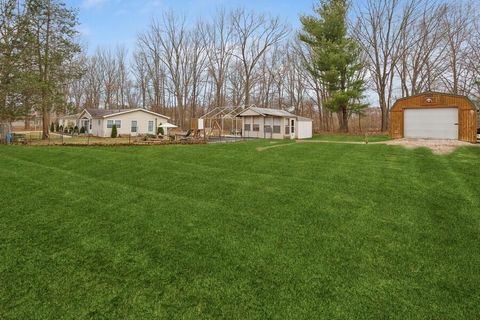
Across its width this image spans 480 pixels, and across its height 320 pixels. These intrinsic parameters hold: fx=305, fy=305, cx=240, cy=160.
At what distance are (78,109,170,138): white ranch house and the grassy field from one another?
58.9ft

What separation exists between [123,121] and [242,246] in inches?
924

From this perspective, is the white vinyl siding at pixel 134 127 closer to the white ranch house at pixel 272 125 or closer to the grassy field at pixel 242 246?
the white ranch house at pixel 272 125

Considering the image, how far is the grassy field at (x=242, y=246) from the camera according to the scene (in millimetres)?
2832

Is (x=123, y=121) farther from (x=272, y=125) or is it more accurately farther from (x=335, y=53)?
(x=335, y=53)

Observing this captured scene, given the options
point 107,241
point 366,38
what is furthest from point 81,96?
point 107,241

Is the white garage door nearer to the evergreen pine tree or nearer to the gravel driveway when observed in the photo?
the gravel driveway

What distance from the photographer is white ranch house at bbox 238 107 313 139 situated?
21562 millimetres

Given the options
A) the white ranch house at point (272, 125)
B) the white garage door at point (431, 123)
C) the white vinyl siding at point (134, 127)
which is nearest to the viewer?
the white garage door at point (431, 123)

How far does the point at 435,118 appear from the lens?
52.6 ft

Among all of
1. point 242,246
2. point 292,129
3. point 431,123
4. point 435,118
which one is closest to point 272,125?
point 292,129

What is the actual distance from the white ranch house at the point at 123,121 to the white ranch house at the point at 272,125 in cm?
833

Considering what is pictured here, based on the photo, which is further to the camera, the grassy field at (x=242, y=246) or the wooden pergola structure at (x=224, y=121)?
the wooden pergola structure at (x=224, y=121)

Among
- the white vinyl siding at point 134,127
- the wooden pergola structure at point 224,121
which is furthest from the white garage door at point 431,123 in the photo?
the white vinyl siding at point 134,127

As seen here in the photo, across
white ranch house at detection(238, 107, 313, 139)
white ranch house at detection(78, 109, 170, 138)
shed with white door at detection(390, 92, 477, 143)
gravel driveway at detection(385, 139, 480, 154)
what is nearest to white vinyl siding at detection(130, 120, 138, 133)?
white ranch house at detection(78, 109, 170, 138)
